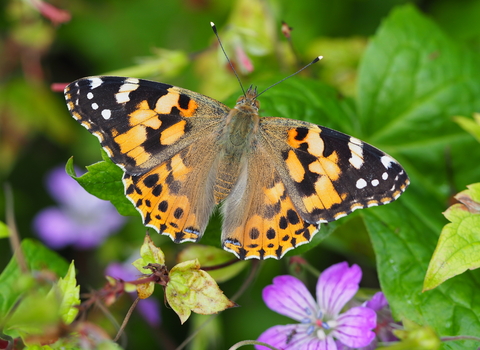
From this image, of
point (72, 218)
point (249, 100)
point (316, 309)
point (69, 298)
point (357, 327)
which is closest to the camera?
point (69, 298)

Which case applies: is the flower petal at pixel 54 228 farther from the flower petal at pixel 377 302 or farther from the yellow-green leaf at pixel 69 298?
the flower petal at pixel 377 302

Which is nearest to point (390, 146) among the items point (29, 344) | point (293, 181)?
point (293, 181)

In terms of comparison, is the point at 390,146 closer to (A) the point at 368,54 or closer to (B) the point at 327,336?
(A) the point at 368,54

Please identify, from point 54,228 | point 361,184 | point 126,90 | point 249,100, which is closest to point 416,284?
point 361,184

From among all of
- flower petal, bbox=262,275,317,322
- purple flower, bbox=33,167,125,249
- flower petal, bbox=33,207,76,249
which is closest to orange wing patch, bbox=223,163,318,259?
flower petal, bbox=262,275,317,322

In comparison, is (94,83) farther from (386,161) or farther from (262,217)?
(386,161)

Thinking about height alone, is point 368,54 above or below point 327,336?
above

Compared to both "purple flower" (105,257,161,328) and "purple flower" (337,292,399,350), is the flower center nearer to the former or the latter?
"purple flower" (337,292,399,350)
